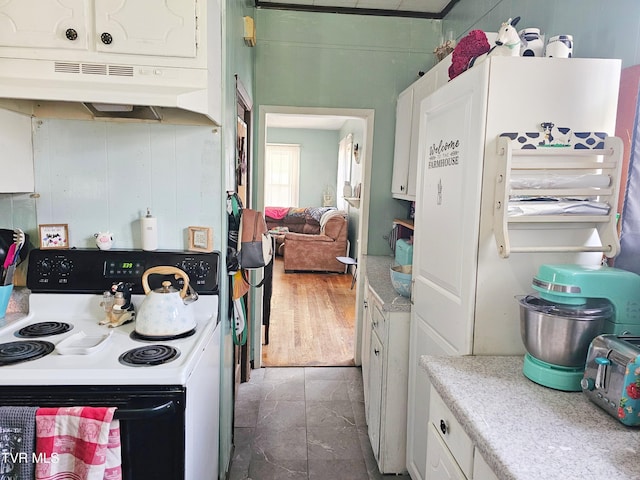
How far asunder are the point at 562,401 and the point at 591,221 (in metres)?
0.54

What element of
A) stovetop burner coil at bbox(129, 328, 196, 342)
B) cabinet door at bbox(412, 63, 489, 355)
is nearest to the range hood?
stovetop burner coil at bbox(129, 328, 196, 342)

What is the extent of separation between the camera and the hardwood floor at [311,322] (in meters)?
3.71

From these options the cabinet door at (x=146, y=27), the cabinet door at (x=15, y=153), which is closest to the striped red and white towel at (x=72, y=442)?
the cabinet door at (x=15, y=153)

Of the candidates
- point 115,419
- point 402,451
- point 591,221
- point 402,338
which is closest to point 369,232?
point 402,338

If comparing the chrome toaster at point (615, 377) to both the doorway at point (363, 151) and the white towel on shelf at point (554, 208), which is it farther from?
the doorway at point (363, 151)

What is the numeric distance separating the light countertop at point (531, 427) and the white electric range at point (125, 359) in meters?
0.78

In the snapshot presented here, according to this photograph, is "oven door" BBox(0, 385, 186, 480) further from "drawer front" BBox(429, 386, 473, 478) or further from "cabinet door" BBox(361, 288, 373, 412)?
"cabinet door" BBox(361, 288, 373, 412)

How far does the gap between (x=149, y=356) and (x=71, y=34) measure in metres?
1.09

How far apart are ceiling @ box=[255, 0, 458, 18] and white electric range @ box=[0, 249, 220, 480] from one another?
221cm

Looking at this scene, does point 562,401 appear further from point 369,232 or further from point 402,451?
point 369,232

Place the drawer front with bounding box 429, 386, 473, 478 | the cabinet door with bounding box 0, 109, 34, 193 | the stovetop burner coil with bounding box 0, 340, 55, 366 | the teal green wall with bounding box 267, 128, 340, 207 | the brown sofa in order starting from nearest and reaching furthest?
1. the drawer front with bounding box 429, 386, 473, 478
2. the stovetop burner coil with bounding box 0, 340, 55, 366
3. the cabinet door with bounding box 0, 109, 34, 193
4. the brown sofa
5. the teal green wall with bounding box 267, 128, 340, 207

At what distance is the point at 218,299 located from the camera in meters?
1.81

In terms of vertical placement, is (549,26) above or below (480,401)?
above

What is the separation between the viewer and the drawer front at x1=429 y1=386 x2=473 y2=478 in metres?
1.14
